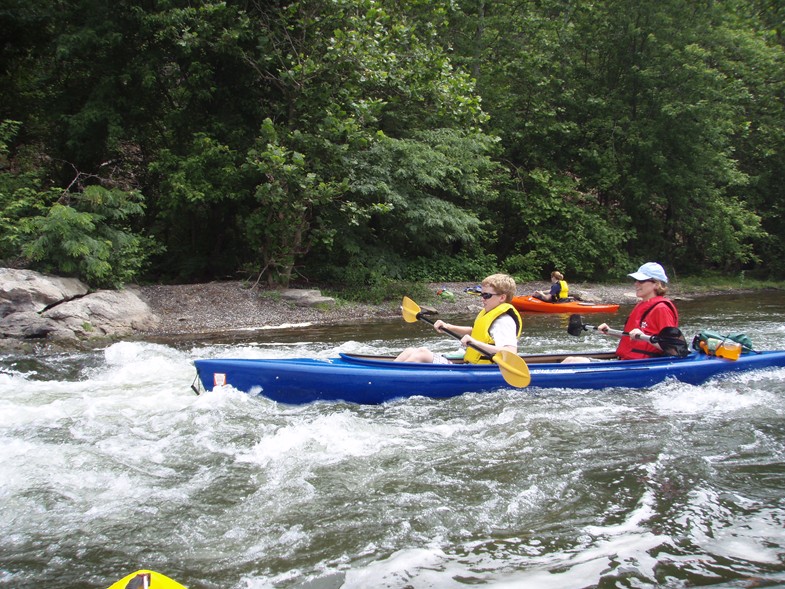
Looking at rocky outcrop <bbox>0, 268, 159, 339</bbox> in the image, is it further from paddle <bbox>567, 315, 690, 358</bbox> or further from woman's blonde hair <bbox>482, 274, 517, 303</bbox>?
paddle <bbox>567, 315, 690, 358</bbox>

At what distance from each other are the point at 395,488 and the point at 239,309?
22.8 feet

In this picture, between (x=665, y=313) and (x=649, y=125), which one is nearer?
(x=665, y=313)

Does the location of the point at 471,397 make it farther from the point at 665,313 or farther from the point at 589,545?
the point at 589,545

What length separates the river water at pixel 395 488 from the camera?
252cm

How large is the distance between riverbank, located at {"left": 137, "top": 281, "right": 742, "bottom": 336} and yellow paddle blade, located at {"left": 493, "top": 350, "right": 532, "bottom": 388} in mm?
5254

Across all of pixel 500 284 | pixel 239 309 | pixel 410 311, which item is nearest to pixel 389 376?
pixel 500 284

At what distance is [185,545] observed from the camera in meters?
2.69

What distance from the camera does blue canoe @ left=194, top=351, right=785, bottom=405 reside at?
4.77 metres

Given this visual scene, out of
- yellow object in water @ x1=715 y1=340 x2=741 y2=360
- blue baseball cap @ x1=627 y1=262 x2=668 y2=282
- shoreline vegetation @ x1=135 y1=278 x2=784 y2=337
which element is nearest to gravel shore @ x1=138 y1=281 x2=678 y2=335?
shoreline vegetation @ x1=135 y1=278 x2=784 y2=337

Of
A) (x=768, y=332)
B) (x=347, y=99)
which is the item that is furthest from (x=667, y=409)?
(x=347, y=99)

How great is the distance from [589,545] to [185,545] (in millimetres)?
1742

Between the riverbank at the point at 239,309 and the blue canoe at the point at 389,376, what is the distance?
4.12m

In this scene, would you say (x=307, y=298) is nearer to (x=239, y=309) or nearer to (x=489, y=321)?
(x=239, y=309)

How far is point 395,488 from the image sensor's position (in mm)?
3291
